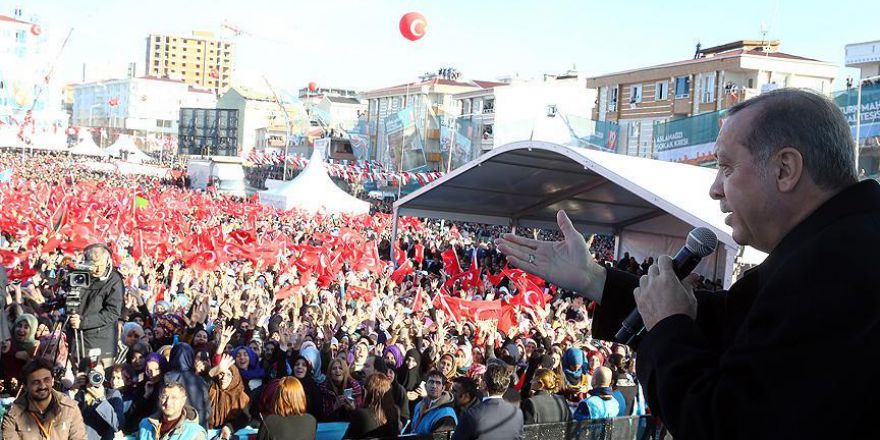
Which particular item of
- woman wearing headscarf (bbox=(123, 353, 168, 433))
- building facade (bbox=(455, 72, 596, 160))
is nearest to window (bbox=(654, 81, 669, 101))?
building facade (bbox=(455, 72, 596, 160))

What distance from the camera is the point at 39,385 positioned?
5191 mm

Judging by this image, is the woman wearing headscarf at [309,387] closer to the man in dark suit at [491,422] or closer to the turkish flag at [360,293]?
the man in dark suit at [491,422]

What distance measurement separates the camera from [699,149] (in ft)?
96.9

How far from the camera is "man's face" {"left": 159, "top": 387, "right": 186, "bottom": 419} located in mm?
5398

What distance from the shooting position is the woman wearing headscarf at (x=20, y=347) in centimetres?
754

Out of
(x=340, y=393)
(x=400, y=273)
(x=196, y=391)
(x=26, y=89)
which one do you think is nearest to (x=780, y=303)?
(x=196, y=391)

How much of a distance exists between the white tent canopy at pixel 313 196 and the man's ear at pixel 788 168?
3747 centimetres

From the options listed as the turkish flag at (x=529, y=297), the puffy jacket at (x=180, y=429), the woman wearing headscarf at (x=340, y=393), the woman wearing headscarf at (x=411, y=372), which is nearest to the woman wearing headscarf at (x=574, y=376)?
the woman wearing headscarf at (x=411, y=372)

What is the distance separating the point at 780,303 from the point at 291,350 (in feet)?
23.9

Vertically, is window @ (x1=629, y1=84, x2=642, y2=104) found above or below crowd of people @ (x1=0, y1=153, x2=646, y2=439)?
above

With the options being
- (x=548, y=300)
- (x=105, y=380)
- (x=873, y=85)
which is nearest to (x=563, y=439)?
(x=105, y=380)

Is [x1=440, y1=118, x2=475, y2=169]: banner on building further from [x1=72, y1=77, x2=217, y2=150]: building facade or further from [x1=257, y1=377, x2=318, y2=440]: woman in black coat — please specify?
[x1=72, y1=77, x2=217, y2=150]: building facade

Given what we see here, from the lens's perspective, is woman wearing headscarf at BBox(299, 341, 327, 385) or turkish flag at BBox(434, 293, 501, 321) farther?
turkish flag at BBox(434, 293, 501, 321)

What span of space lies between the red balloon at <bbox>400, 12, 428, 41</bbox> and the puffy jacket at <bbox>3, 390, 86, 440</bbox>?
17.7 m
